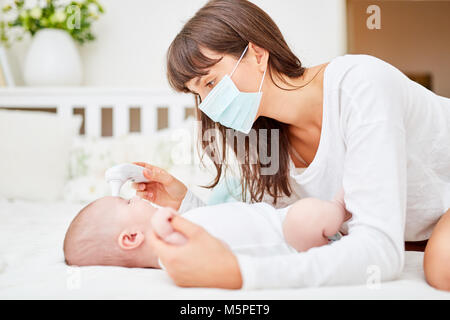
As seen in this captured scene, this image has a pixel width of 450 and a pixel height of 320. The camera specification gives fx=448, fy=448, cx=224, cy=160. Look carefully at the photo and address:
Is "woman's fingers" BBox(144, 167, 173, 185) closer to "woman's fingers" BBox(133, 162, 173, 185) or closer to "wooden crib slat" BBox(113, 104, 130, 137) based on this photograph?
"woman's fingers" BBox(133, 162, 173, 185)

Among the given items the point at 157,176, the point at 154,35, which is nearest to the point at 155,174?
the point at 157,176

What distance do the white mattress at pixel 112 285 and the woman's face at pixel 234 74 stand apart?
17.4 inches

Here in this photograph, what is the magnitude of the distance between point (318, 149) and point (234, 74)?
0.26 meters

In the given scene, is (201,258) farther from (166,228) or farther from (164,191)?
(164,191)

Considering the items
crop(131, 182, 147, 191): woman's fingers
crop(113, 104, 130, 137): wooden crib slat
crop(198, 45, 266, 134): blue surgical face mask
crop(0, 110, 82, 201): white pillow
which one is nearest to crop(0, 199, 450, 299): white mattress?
crop(131, 182, 147, 191): woman's fingers

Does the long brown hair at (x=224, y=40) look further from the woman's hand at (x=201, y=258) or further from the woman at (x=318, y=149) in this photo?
the woman's hand at (x=201, y=258)

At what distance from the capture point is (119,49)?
2459mm

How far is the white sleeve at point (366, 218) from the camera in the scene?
2.32 ft

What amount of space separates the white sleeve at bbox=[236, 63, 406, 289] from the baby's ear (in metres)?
0.24

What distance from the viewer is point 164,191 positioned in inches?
47.0

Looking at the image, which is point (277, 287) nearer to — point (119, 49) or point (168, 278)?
point (168, 278)

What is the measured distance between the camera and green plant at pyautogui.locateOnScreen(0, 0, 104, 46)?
2.31 metres

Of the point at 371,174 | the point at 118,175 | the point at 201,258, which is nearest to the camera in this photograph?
the point at 201,258
